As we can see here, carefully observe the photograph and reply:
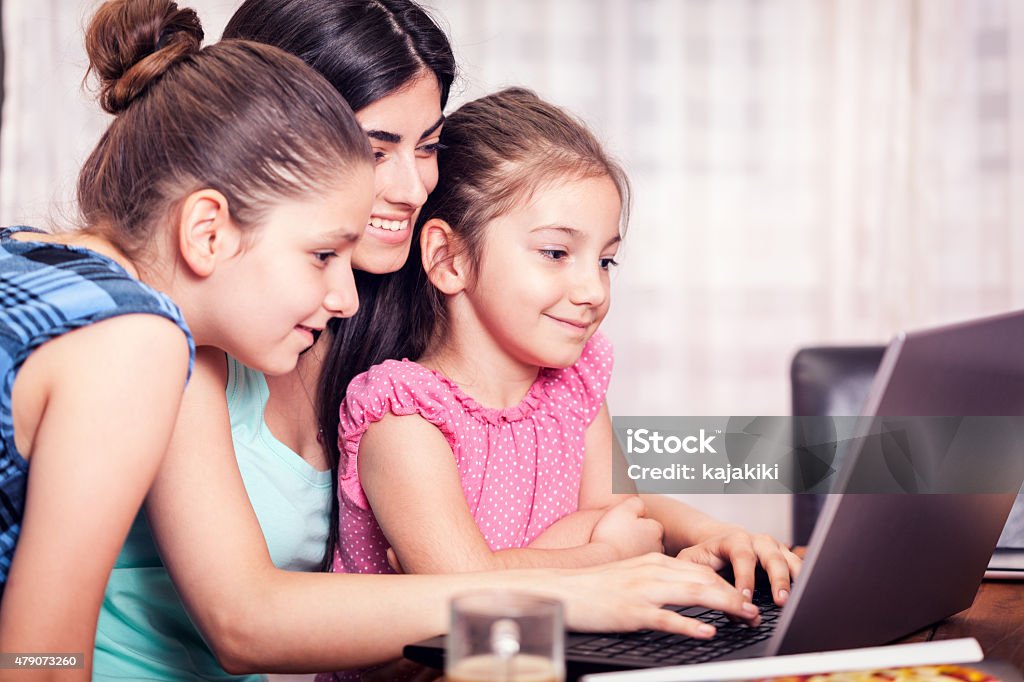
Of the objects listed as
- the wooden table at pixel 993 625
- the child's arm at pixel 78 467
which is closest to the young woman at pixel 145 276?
the child's arm at pixel 78 467

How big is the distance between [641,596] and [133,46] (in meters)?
0.72

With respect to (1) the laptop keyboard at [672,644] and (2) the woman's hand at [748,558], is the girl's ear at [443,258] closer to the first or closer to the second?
(2) the woman's hand at [748,558]

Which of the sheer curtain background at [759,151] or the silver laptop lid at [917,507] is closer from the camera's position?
the silver laptop lid at [917,507]

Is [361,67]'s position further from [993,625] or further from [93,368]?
[993,625]

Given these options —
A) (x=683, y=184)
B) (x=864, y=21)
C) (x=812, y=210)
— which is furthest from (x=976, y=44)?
(x=683, y=184)

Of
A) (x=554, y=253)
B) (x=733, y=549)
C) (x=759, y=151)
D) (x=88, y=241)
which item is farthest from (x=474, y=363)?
(x=759, y=151)

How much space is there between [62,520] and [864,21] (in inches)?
118

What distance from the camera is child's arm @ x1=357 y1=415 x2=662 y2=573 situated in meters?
1.10

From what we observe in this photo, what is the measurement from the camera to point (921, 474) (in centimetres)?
82

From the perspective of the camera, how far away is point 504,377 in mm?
1423

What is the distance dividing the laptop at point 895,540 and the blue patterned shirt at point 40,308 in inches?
13.5

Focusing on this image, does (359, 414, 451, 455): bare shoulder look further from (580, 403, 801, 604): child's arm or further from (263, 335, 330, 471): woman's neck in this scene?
(580, 403, 801, 604): child's arm

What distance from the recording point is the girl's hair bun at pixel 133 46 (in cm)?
106

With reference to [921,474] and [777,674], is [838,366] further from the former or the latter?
[777,674]
